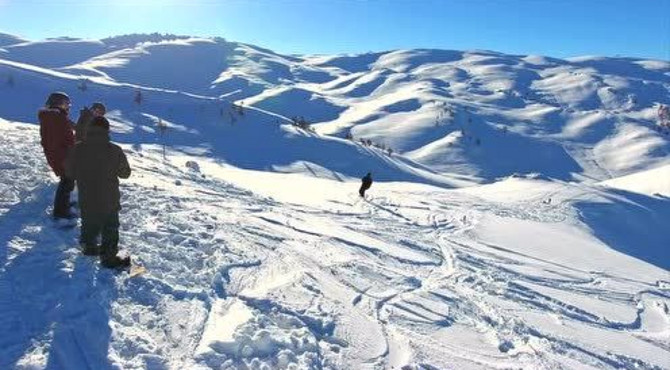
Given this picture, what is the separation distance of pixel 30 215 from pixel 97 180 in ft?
7.98

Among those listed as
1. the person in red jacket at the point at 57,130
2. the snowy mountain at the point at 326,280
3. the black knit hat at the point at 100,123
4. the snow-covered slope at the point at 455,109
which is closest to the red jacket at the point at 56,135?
the person in red jacket at the point at 57,130

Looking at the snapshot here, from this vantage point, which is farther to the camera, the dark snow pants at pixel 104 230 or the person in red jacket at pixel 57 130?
the person in red jacket at pixel 57 130

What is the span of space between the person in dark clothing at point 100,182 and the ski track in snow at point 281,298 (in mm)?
316

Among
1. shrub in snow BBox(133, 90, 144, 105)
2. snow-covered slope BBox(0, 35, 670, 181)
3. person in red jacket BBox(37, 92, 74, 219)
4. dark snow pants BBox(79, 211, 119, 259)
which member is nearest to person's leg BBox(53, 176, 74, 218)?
person in red jacket BBox(37, 92, 74, 219)

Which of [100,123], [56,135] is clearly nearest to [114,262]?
[100,123]

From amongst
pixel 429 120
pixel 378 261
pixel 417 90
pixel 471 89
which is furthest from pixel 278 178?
pixel 471 89

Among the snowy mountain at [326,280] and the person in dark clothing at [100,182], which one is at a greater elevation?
the person in dark clothing at [100,182]

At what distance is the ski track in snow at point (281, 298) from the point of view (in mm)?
5488

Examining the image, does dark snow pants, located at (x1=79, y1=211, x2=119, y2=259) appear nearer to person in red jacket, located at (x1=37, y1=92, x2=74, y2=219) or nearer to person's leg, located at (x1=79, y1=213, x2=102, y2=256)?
person's leg, located at (x1=79, y1=213, x2=102, y2=256)

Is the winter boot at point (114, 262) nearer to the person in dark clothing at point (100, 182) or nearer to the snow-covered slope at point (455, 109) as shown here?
the person in dark clothing at point (100, 182)

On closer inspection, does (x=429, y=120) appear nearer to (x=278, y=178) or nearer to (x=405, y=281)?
(x=278, y=178)

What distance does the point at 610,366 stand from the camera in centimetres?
702

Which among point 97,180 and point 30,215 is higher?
point 97,180

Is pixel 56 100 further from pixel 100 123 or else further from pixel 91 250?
pixel 91 250
